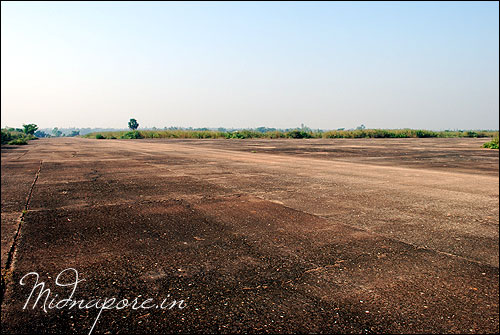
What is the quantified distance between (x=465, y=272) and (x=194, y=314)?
256cm

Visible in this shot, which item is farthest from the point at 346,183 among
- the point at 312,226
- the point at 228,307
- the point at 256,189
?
the point at 228,307

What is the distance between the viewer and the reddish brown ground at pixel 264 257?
2.54 meters

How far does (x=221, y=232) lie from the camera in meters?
4.66

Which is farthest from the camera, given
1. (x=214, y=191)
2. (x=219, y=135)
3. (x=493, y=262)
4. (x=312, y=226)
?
(x=219, y=135)

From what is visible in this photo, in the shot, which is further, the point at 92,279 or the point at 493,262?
the point at 493,262

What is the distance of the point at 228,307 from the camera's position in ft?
8.82

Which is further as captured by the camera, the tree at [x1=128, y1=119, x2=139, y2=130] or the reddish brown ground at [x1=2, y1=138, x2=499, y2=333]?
the tree at [x1=128, y1=119, x2=139, y2=130]

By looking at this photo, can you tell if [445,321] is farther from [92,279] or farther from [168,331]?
[92,279]

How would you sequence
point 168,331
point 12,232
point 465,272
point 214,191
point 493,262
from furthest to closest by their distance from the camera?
point 214,191 → point 12,232 → point 493,262 → point 465,272 → point 168,331

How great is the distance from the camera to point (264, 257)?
3.76m

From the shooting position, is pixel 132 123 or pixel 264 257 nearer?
pixel 264 257

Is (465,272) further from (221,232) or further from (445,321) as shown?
(221,232)

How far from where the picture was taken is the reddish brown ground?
8.33ft

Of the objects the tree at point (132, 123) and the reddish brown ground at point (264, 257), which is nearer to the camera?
the reddish brown ground at point (264, 257)
